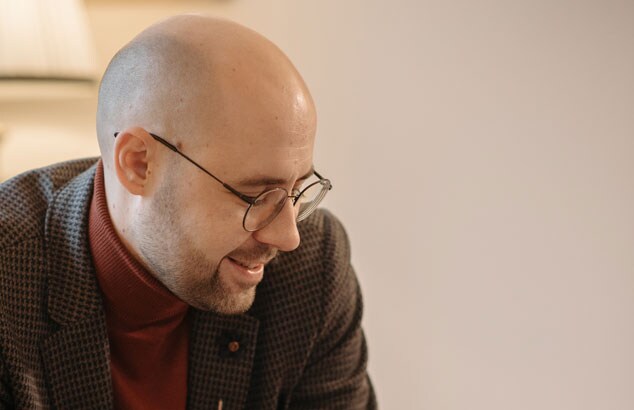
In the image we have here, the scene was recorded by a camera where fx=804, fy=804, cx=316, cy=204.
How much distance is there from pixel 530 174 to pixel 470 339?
0.40m

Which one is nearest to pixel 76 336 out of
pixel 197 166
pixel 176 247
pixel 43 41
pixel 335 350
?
pixel 176 247

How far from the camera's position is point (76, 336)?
3.67 ft

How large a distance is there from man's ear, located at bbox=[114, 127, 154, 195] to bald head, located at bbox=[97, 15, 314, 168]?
2 cm

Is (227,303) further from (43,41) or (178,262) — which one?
(43,41)

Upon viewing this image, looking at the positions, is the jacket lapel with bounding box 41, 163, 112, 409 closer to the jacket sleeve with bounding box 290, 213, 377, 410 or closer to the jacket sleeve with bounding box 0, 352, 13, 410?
the jacket sleeve with bounding box 0, 352, 13, 410

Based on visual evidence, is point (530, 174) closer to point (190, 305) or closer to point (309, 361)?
point (309, 361)

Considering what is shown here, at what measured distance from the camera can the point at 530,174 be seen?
1.74 metres

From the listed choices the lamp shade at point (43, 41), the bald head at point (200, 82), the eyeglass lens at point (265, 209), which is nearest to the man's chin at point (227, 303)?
the eyeglass lens at point (265, 209)

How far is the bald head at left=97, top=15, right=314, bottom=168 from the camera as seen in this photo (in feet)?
3.40

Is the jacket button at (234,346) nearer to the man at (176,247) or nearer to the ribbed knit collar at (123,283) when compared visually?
the man at (176,247)

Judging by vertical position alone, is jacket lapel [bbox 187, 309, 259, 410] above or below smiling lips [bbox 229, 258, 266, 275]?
below

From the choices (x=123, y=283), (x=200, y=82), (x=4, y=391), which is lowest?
(x=4, y=391)

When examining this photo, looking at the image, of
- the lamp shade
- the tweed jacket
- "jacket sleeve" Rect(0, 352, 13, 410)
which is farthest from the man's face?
the lamp shade

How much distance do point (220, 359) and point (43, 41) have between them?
28.3 inches
